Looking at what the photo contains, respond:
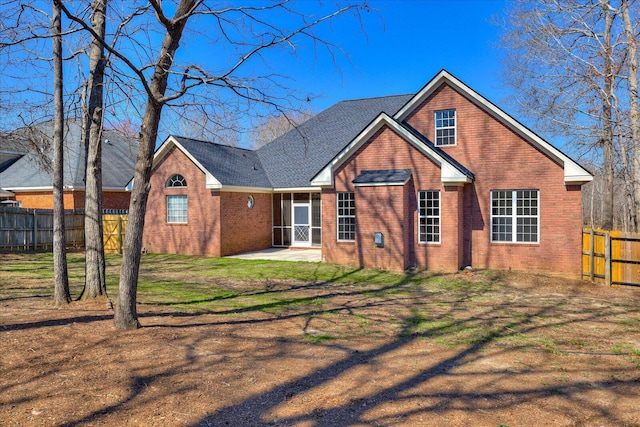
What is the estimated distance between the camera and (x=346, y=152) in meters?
16.9

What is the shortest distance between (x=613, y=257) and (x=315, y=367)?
11.2 metres

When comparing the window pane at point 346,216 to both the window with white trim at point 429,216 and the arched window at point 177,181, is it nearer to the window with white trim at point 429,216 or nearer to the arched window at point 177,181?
the window with white trim at point 429,216

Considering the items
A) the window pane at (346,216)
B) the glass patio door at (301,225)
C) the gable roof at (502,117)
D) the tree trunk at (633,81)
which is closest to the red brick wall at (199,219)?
the glass patio door at (301,225)

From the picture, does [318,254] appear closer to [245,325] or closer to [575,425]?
[245,325]

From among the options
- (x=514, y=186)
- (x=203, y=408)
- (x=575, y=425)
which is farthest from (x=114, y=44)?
(x=514, y=186)

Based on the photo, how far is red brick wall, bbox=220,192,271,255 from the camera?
1984 centimetres

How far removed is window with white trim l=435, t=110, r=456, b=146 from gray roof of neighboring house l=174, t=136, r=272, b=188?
8943mm

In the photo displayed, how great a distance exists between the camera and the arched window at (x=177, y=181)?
66.8 ft

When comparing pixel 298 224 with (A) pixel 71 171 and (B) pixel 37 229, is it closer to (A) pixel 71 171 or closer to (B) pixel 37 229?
(B) pixel 37 229

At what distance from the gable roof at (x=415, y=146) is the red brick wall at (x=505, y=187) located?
0.76 metres

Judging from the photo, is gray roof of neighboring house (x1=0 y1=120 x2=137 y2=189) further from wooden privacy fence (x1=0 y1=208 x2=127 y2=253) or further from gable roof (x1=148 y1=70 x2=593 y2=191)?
gable roof (x1=148 y1=70 x2=593 y2=191)

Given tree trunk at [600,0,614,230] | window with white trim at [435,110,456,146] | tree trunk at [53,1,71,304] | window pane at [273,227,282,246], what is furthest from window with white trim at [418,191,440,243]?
tree trunk at [53,1,71,304]

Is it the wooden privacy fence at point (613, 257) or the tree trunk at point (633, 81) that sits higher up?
the tree trunk at point (633, 81)

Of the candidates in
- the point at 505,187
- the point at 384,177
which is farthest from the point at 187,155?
the point at 505,187
